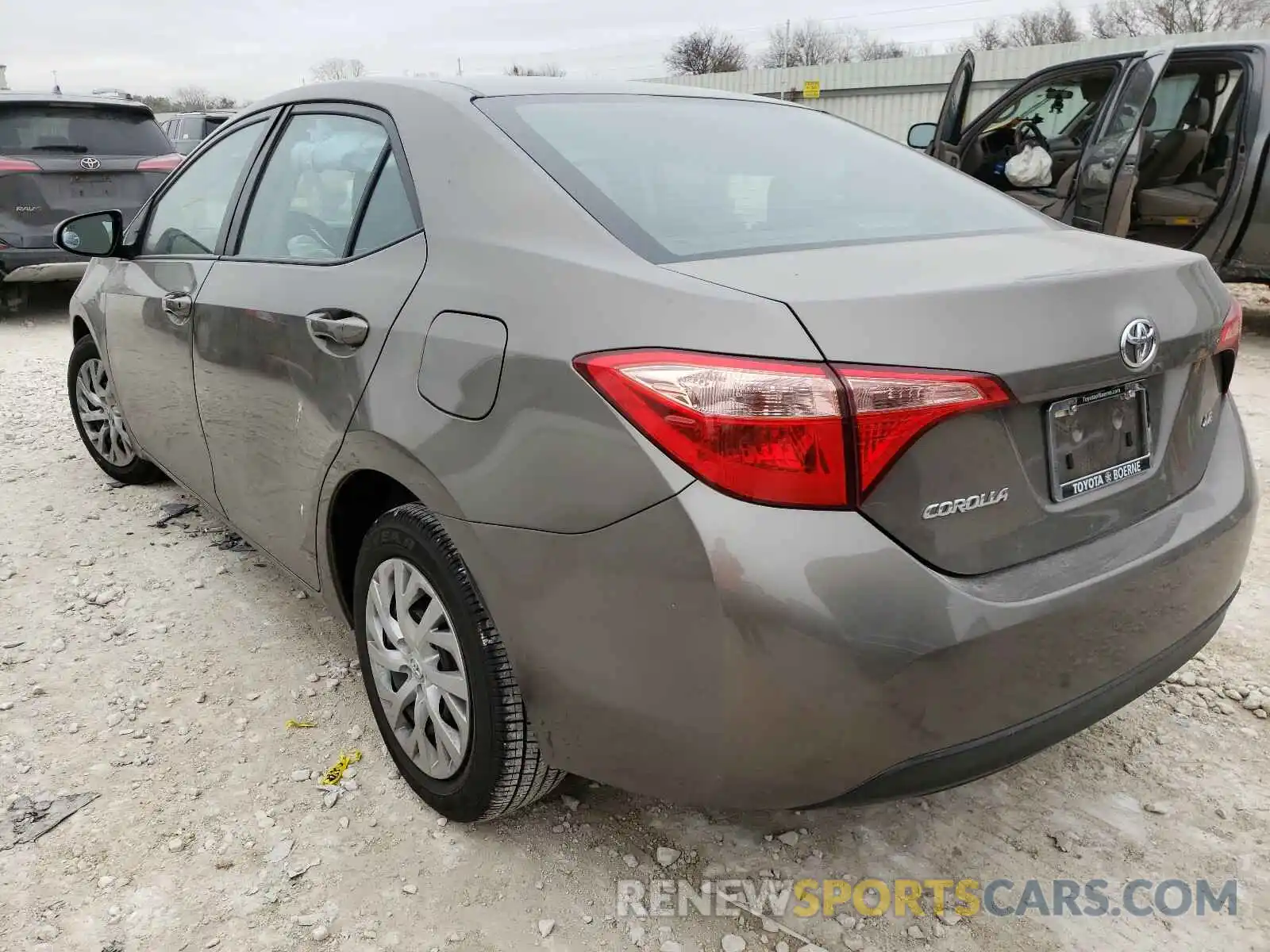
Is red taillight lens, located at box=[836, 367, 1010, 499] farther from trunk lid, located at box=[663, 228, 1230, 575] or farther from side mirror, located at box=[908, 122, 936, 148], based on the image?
side mirror, located at box=[908, 122, 936, 148]

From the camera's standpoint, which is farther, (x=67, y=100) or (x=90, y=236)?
(x=67, y=100)

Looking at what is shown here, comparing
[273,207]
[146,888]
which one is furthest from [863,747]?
[273,207]

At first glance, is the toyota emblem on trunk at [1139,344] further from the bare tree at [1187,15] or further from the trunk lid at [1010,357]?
the bare tree at [1187,15]

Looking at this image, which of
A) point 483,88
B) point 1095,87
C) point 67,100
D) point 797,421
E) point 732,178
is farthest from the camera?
point 67,100

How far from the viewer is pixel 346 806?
2.24 m

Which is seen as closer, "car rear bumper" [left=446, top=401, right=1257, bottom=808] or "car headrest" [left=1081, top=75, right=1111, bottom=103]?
"car rear bumper" [left=446, top=401, right=1257, bottom=808]

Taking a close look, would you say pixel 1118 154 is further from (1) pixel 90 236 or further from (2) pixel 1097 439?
(1) pixel 90 236

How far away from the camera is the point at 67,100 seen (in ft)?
26.3

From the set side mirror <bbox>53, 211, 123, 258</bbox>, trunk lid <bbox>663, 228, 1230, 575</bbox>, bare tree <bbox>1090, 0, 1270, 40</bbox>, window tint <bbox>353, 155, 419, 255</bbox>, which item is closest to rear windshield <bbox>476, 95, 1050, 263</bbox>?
trunk lid <bbox>663, 228, 1230, 575</bbox>

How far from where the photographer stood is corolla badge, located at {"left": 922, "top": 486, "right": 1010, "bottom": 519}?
4.91 feet

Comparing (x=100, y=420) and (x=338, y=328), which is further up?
(x=338, y=328)

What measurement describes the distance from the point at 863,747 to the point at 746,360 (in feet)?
2.09

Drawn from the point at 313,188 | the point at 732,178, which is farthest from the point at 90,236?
the point at 732,178

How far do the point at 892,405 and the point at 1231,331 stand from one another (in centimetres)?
104
